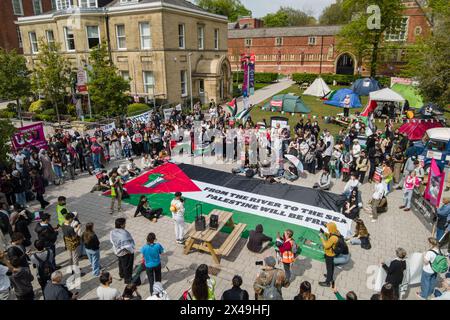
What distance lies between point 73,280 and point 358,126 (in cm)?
1798

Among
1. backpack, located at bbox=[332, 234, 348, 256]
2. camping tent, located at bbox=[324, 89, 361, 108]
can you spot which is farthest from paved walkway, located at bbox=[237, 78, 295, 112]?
backpack, located at bbox=[332, 234, 348, 256]

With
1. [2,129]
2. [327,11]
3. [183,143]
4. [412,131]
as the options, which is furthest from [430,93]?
[327,11]

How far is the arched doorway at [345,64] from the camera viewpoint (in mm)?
59844

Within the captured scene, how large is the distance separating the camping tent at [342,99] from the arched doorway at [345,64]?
30300 millimetres

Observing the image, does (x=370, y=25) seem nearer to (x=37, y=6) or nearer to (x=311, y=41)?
(x=311, y=41)

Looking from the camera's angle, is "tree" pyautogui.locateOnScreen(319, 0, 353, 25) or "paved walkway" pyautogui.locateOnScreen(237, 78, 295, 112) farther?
"tree" pyautogui.locateOnScreen(319, 0, 353, 25)

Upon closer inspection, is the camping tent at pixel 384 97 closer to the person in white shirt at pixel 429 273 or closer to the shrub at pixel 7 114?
the person in white shirt at pixel 429 273

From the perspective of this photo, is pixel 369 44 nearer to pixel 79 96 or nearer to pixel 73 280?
pixel 79 96

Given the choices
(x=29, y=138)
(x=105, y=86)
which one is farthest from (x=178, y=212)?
(x=105, y=86)

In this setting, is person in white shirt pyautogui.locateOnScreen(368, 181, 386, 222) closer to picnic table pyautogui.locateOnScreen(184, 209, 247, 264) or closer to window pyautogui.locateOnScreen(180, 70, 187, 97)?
picnic table pyautogui.locateOnScreen(184, 209, 247, 264)

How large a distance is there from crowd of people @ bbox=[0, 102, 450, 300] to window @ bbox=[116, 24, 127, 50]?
33.9 ft

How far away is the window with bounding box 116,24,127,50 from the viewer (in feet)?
100

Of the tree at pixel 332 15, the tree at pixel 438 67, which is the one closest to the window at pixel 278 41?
the tree at pixel 332 15

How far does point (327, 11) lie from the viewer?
9369cm
